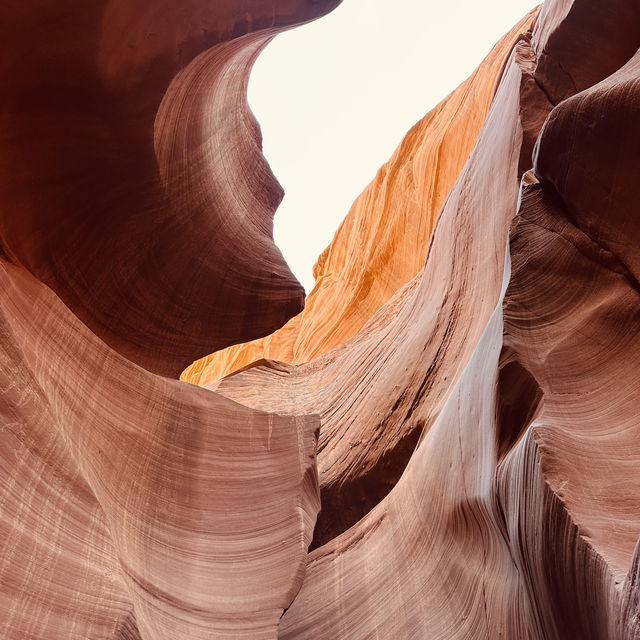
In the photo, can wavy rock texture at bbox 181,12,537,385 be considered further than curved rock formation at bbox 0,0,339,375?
Yes

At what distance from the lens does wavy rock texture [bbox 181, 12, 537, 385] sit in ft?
23.1

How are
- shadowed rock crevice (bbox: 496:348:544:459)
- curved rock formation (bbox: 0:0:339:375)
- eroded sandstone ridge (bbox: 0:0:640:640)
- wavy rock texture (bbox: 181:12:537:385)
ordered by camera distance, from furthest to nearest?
wavy rock texture (bbox: 181:12:537:385) → curved rock formation (bbox: 0:0:339:375) → shadowed rock crevice (bbox: 496:348:544:459) → eroded sandstone ridge (bbox: 0:0:640:640)

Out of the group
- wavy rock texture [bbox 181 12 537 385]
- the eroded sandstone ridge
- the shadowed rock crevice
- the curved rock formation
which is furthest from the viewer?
wavy rock texture [bbox 181 12 537 385]

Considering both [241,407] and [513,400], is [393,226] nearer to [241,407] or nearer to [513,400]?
[241,407]

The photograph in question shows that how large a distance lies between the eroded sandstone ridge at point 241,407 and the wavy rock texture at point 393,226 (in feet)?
11.2

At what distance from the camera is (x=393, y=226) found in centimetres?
750

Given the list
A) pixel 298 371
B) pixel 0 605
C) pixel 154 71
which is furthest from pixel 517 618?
pixel 298 371

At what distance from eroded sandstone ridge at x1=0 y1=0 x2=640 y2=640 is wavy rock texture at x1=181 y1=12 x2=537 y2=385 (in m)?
3.42

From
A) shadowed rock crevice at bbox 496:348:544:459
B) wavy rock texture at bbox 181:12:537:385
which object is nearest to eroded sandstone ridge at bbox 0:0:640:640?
shadowed rock crevice at bbox 496:348:544:459

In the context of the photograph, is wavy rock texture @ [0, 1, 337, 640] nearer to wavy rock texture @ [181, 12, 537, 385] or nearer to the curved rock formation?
the curved rock formation

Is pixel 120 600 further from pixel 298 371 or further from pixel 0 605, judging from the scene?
pixel 298 371

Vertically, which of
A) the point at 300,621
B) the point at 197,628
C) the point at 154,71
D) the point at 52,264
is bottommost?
the point at 300,621

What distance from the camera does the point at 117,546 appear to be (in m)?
1.97

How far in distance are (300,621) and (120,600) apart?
1.28m
